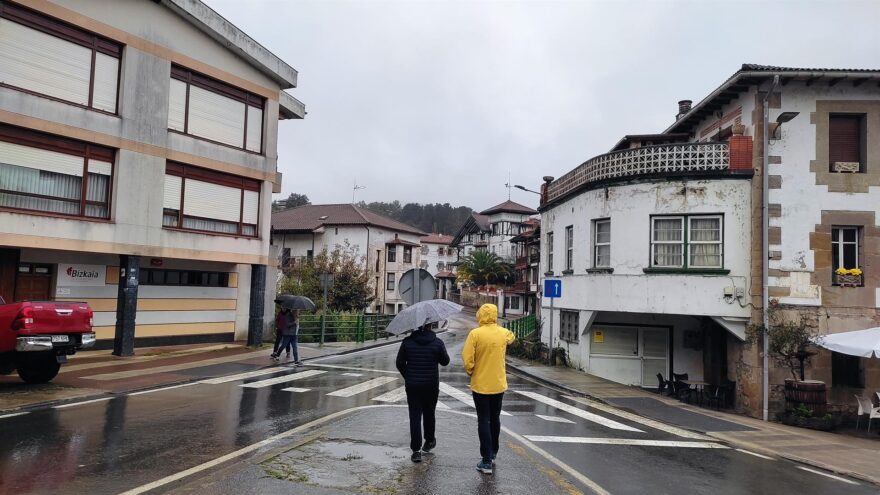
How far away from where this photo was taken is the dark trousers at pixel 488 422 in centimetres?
688

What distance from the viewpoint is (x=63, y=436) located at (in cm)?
788

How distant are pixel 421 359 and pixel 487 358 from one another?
0.81 metres

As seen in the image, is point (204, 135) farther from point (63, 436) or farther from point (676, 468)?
point (676, 468)

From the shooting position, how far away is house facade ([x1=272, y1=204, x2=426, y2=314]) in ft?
168

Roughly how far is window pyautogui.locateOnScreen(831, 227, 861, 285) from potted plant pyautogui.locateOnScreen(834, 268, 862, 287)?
1.00 ft

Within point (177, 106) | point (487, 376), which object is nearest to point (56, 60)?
point (177, 106)

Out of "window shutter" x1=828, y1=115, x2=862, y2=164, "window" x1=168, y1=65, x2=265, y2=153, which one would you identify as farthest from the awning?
"window" x1=168, y1=65, x2=265, y2=153

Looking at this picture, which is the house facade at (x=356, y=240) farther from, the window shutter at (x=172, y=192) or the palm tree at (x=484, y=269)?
the window shutter at (x=172, y=192)

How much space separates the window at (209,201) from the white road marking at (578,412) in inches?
460

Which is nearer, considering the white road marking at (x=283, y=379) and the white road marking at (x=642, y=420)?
the white road marking at (x=642, y=420)

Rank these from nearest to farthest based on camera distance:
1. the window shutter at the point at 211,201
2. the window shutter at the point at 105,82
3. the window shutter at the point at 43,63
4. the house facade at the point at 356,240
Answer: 1. the window shutter at the point at 43,63
2. the window shutter at the point at 105,82
3. the window shutter at the point at 211,201
4. the house facade at the point at 356,240

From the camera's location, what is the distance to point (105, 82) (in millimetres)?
16594

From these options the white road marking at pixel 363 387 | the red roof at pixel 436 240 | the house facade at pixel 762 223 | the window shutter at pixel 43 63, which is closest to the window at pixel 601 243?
the house facade at pixel 762 223

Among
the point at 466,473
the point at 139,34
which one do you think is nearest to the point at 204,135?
the point at 139,34
